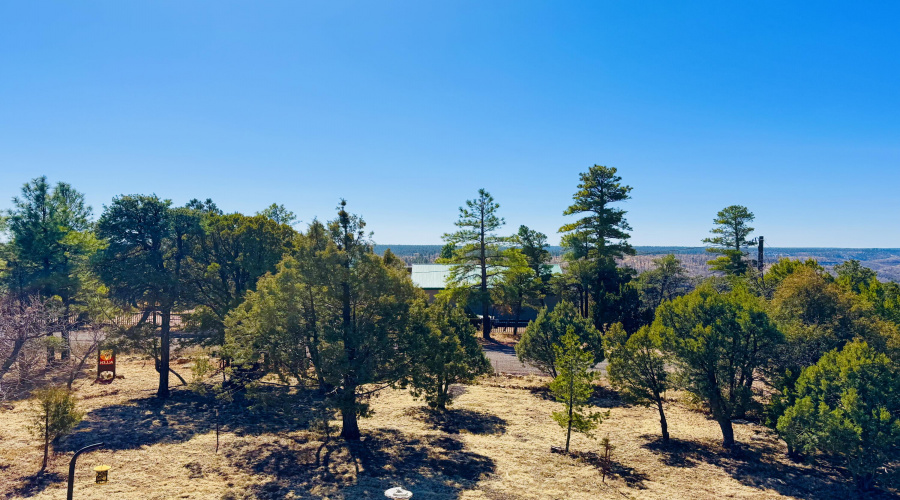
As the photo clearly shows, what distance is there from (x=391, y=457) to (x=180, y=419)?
1158 centimetres

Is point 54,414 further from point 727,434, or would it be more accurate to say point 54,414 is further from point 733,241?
point 733,241

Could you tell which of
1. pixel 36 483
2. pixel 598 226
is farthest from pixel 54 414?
pixel 598 226

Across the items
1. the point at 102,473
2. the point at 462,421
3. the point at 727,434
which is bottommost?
the point at 462,421

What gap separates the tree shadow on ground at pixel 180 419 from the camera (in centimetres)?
1883

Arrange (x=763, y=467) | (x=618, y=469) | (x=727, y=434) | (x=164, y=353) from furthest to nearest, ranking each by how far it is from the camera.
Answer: (x=164, y=353) < (x=727, y=434) < (x=763, y=467) < (x=618, y=469)

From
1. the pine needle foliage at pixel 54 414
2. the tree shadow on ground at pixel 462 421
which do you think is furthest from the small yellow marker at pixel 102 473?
the tree shadow on ground at pixel 462 421

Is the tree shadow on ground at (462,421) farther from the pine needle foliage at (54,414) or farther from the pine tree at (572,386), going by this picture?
the pine needle foliage at (54,414)

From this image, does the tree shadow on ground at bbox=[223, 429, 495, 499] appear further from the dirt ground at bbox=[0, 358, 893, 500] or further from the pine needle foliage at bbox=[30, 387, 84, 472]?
the pine needle foliage at bbox=[30, 387, 84, 472]

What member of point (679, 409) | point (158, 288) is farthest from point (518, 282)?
point (158, 288)

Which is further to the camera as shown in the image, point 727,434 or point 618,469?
point 727,434

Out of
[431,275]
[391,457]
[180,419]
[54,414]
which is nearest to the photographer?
[54,414]

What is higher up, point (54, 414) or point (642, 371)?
point (642, 371)

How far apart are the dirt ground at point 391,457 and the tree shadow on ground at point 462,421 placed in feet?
0.32

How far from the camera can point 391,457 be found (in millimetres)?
17953
